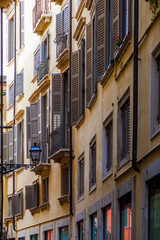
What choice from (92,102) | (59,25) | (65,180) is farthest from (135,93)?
(59,25)

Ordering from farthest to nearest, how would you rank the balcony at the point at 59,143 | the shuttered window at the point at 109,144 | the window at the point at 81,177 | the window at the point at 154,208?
the balcony at the point at 59,143 < the window at the point at 81,177 < the shuttered window at the point at 109,144 < the window at the point at 154,208

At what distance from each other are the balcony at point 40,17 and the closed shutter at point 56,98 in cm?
399

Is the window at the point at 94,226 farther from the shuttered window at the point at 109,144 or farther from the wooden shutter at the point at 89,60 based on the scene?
the wooden shutter at the point at 89,60

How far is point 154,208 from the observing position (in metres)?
14.1

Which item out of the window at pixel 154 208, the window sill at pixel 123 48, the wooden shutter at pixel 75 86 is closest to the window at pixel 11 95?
the wooden shutter at pixel 75 86

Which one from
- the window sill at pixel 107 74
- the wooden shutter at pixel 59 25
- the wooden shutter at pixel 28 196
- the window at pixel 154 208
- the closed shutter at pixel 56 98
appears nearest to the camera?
the window at pixel 154 208

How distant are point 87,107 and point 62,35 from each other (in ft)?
21.0

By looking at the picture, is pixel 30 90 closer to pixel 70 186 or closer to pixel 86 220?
pixel 70 186

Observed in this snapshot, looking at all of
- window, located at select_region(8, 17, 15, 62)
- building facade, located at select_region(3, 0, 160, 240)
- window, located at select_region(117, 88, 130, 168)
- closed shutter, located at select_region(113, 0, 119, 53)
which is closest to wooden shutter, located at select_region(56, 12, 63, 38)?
building facade, located at select_region(3, 0, 160, 240)

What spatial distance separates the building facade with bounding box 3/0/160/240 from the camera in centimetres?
1478

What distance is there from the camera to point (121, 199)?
17.7 metres

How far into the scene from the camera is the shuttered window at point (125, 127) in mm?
17031

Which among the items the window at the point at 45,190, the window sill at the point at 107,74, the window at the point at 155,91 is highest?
the window sill at the point at 107,74

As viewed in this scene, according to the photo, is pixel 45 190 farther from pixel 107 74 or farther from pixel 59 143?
pixel 107 74
